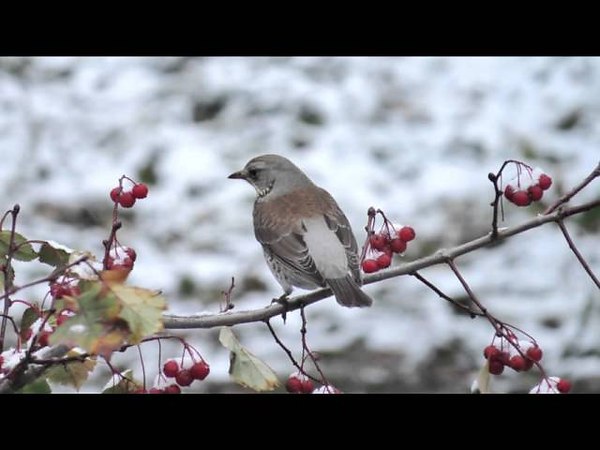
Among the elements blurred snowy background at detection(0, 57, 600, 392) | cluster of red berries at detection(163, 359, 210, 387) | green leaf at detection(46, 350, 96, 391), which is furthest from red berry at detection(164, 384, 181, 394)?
blurred snowy background at detection(0, 57, 600, 392)

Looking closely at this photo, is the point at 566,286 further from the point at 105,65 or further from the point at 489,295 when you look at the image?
the point at 105,65

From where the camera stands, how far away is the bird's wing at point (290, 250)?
3.13 metres

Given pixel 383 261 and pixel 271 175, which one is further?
pixel 271 175

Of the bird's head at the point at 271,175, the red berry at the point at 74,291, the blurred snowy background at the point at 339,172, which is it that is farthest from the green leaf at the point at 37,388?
the blurred snowy background at the point at 339,172

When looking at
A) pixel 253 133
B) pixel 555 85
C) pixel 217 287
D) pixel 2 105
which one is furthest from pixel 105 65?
pixel 555 85

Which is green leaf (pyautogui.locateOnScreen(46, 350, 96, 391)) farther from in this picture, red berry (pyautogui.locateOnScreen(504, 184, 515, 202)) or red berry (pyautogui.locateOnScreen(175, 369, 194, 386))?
red berry (pyautogui.locateOnScreen(504, 184, 515, 202))

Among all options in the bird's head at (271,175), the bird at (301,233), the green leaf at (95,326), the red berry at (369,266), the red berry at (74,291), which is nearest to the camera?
the green leaf at (95,326)

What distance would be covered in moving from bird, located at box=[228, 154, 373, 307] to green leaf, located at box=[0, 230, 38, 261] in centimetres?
95

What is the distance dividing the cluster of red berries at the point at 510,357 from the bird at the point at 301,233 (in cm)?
54

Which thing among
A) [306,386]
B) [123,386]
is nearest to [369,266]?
[306,386]

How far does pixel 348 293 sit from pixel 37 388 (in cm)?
111

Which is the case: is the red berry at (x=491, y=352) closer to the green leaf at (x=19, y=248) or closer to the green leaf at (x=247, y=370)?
the green leaf at (x=247, y=370)

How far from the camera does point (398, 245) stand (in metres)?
2.50

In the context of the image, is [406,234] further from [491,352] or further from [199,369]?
[199,369]
